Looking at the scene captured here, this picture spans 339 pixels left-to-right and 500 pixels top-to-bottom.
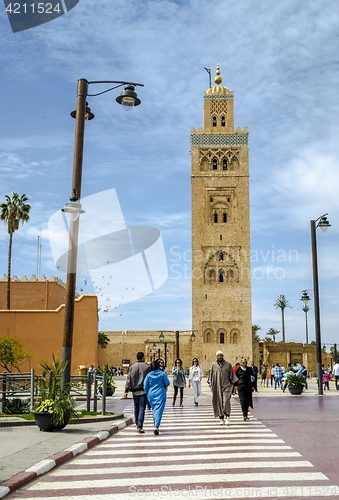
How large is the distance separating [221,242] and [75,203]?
56691 millimetres

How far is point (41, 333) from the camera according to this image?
109ft

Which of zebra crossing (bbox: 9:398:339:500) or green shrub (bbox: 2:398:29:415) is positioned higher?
green shrub (bbox: 2:398:29:415)

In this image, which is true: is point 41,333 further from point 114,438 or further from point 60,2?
point 60,2

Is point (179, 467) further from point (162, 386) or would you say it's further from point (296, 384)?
point (296, 384)

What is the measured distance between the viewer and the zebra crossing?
5.97 m

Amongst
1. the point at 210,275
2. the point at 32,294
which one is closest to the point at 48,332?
the point at 32,294

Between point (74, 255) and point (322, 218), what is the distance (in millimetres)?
15425

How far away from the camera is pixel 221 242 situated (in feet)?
223

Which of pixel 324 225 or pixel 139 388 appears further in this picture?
pixel 324 225

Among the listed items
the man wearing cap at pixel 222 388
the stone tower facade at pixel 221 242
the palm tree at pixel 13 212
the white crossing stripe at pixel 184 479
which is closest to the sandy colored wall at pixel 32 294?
the palm tree at pixel 13 212

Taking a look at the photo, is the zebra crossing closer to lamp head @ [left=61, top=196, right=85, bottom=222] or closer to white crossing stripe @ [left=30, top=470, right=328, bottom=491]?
white crossing stripe @ [left=30, top=470, right=328, bottom=491]

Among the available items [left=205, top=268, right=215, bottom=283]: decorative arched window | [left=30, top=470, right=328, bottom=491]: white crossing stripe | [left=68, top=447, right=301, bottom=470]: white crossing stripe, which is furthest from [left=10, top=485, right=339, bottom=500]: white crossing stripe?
[left=205, top=268, right=215, bottom=283]: decorative arched window

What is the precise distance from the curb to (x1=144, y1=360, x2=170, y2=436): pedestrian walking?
1.03 meters

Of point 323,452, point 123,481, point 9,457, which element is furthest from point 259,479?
point 9,457
